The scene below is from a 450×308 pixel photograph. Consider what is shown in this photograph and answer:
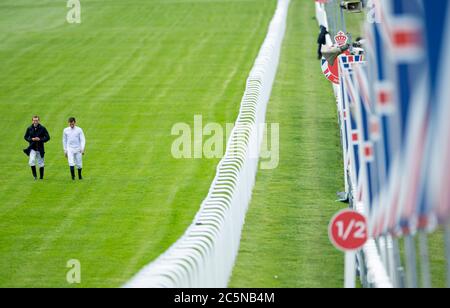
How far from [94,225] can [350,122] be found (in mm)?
4820

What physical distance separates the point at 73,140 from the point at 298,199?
483 cm

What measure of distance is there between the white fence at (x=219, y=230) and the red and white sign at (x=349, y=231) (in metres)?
1.40

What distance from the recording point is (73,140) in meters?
22.2

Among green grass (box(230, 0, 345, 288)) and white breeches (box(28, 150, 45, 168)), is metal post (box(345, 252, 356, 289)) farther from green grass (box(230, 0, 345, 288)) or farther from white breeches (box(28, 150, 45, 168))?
white breeches (box(28, 150, 45, 168))

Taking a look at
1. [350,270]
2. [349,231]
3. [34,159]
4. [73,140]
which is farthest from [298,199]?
[349,231]

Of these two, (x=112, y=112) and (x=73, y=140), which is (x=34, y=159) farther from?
(x=112, y=112)

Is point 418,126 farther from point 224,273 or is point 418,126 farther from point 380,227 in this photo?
point 224,273

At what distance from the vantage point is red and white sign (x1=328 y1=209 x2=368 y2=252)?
11422 millimetres

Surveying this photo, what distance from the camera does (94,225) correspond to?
18656 mm

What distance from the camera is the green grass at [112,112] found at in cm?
1727

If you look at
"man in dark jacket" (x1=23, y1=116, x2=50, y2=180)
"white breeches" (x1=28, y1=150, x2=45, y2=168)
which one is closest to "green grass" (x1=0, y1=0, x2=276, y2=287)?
"white breeches" (x1=28, y1=150, x2=45, y2=168)

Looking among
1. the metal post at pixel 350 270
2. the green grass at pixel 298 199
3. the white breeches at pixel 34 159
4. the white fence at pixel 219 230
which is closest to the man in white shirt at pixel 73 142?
the white breeches at pixel 34 159

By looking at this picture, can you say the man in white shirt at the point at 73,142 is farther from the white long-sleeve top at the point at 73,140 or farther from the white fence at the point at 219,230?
the white fence at the point at 219,230

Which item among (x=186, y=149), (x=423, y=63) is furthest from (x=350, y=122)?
(x=186, y=149)
